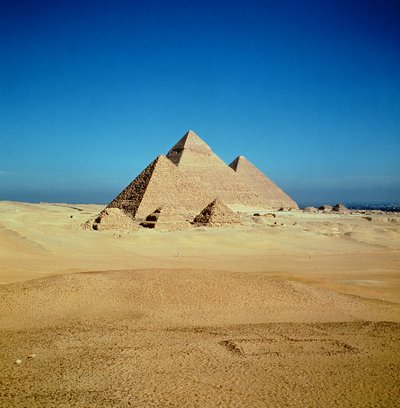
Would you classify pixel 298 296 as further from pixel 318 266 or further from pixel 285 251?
pixel 285 251

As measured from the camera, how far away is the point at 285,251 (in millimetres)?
18125

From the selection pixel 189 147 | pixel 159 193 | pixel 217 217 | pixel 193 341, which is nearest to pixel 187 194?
pixel 159 193

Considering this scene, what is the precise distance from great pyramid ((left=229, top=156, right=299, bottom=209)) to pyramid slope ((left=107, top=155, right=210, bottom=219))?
3350 centimetres

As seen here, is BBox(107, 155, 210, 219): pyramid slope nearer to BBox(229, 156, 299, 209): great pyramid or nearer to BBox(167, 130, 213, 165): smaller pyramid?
BBox(167, 130, 213, 165): smaller pyramid

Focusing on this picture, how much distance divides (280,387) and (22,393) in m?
2.29

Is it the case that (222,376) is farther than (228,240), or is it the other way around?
(228,240)

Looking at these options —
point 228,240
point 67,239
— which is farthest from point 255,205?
point 67,239

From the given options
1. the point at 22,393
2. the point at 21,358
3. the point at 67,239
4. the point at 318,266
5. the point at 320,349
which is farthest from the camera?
the point at 67,239

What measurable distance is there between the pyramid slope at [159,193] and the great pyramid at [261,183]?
33.5 meters

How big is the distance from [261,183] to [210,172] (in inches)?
689

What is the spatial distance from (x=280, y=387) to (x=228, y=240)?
54.5 feet

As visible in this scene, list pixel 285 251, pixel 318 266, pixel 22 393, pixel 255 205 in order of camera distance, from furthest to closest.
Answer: pixel 255 205
pixel 285 251
pixel 318 266
pixel 22 393

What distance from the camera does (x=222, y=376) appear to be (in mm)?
3789

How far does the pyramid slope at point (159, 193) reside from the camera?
30.2m
